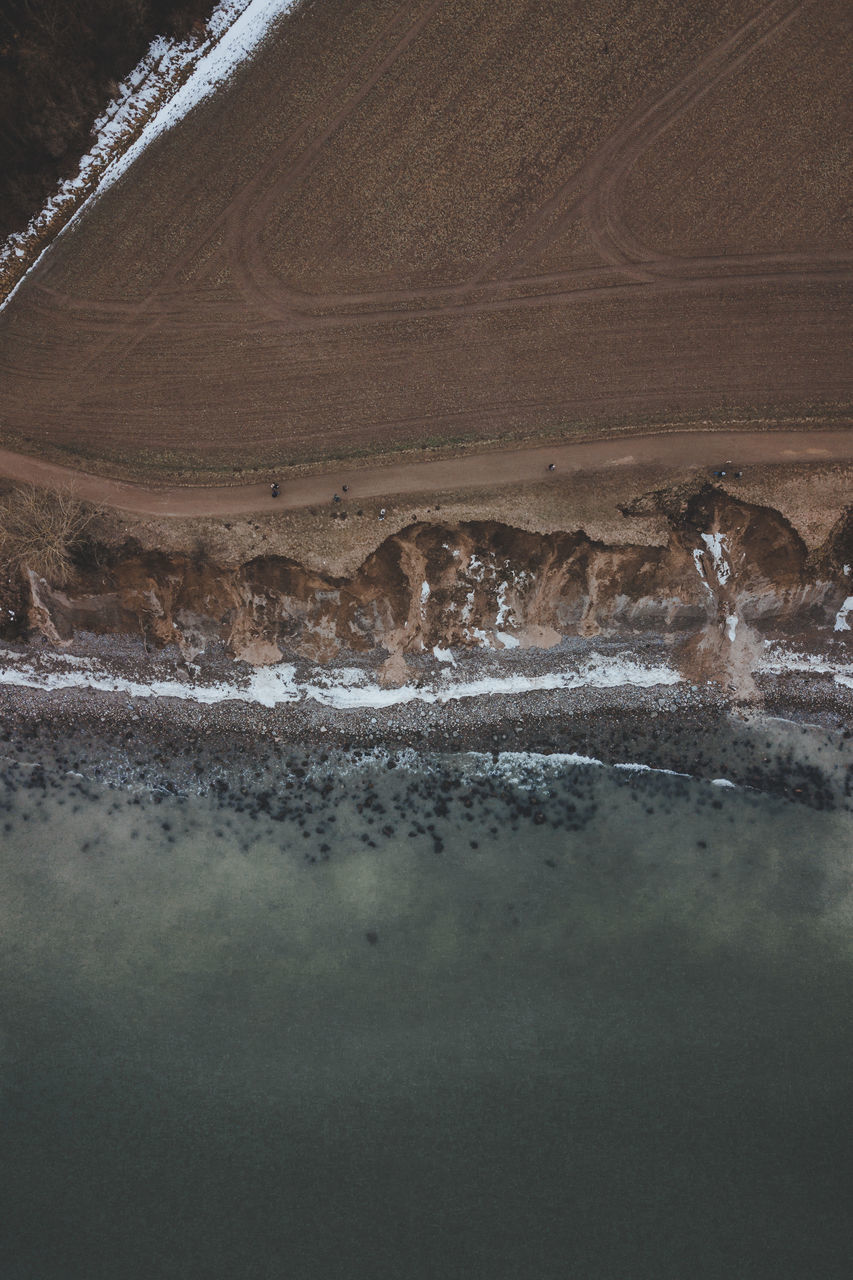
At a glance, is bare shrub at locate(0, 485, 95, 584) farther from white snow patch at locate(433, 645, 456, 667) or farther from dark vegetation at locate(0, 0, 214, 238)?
white snow patch at locate(433, 645, 456, 667)

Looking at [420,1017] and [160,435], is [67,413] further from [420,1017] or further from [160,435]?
[420,1017]

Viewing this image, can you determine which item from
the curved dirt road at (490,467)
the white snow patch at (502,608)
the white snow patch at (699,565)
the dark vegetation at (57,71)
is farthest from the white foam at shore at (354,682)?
the dark vegetation at (57,71)

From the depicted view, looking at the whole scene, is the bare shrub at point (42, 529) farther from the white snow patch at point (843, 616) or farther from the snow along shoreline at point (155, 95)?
the white snow patch at point (843, 616)

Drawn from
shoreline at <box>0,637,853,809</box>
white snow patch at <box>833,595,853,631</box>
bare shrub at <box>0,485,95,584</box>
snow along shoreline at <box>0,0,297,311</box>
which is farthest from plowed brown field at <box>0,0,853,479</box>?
shoreline at <box>0,637,853,809</box>

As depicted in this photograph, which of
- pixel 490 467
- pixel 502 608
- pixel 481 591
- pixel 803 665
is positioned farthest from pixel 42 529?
pixel 803 665

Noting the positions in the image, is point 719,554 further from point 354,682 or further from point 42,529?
point 42,529

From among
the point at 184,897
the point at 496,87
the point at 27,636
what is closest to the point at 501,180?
the point at 496,87
